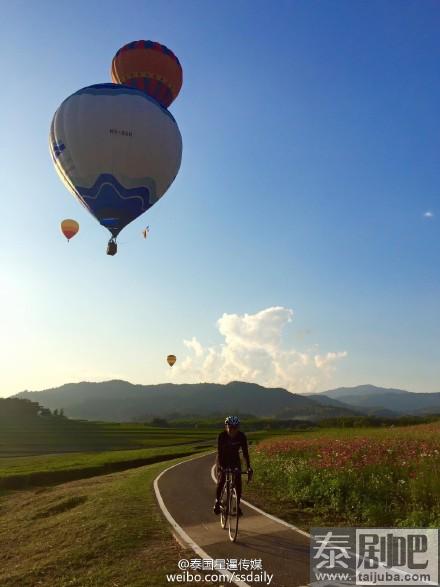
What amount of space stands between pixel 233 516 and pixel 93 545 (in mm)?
3485

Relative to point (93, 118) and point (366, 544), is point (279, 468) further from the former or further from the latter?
point (93, 118)

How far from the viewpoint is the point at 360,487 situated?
45.5 ft

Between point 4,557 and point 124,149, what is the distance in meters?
22.2

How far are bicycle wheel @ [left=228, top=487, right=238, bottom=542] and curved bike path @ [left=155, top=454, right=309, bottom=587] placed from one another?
0.16 meters

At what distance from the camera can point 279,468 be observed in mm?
19234

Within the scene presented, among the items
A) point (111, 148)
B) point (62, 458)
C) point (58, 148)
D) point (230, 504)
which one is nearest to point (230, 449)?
point (230, 504)

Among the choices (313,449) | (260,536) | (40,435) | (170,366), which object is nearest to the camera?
(260,536)

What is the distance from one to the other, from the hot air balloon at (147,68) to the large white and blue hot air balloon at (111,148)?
219 inches

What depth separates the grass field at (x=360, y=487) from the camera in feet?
40.2

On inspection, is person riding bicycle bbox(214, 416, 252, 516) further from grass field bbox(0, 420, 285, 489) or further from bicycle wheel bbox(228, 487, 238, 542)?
grass field bbox(0, 420, 285, 489)

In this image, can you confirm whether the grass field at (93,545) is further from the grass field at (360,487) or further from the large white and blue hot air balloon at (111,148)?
the large white and blue hot air balloon at (111,148)

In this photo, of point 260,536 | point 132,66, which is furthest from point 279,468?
point 132,66

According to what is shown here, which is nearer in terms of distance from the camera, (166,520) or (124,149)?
(166,520)

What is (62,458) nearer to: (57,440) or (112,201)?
(112,201)
